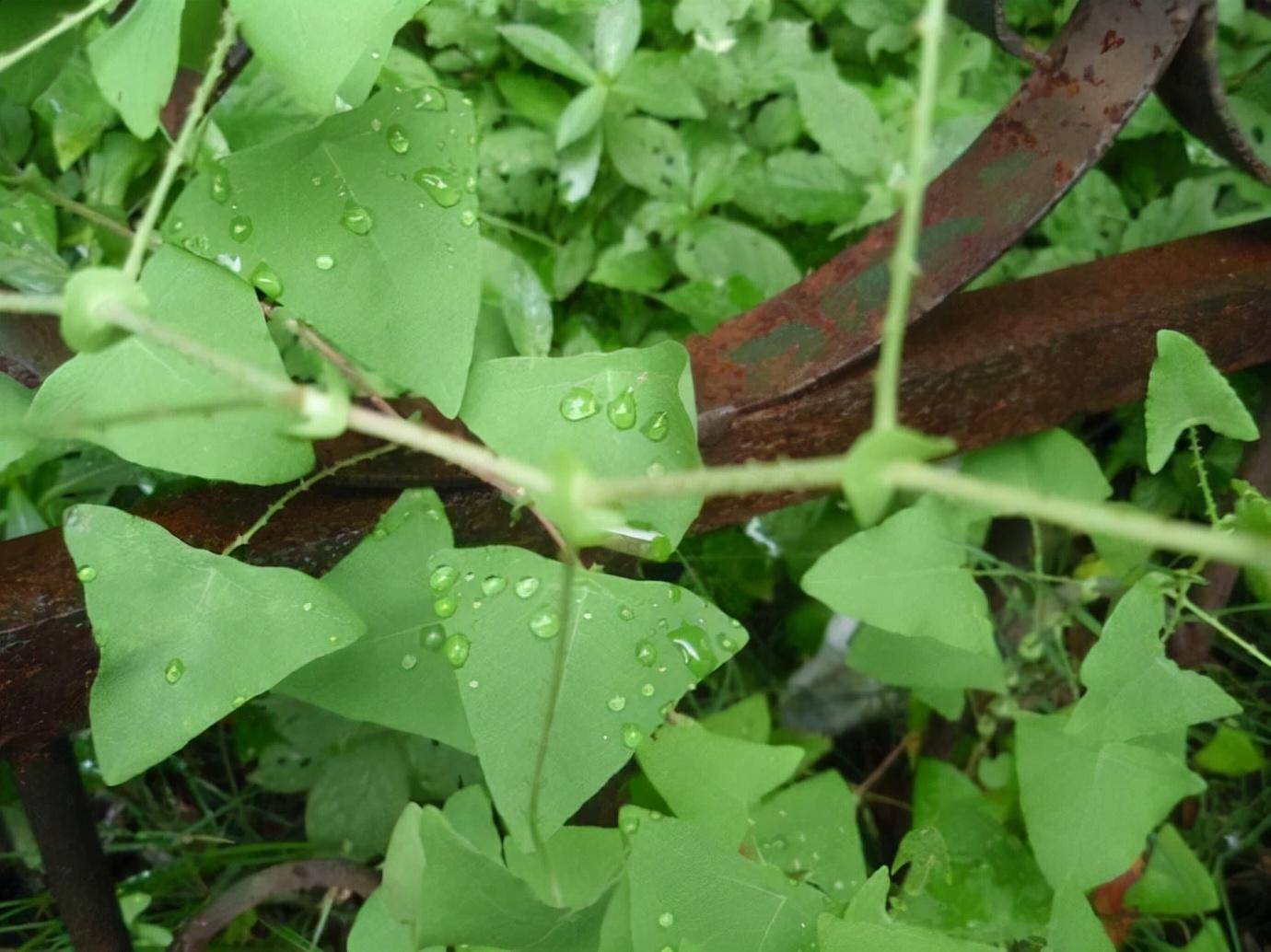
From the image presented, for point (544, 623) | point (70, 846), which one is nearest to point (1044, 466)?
point (544, 623)

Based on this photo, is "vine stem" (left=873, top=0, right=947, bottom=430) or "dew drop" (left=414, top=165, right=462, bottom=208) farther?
"dew drop" (left=414, top=165, right=462, bottom=208)

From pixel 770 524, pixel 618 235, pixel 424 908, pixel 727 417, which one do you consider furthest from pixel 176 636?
pixel 618 235

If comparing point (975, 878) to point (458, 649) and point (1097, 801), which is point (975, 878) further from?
point (458, 649)

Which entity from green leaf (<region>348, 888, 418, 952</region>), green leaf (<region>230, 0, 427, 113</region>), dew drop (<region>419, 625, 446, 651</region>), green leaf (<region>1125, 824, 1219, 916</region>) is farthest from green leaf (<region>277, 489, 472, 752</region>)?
green leaf (<region>1125, 824, 1219, 916</region>)

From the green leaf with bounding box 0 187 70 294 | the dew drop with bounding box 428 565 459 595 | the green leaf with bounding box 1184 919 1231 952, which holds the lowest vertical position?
the green leaf with bounding box 1184 919 1231 952

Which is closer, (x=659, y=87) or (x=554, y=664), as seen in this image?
(x=554, y=664)

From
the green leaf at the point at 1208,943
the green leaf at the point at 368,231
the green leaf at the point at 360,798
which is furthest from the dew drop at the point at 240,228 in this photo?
the green leaf at the point at 1208,943

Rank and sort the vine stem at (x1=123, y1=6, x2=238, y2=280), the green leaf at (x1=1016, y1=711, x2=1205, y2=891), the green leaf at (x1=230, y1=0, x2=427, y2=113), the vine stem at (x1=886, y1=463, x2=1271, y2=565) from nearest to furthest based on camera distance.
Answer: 1. the vine stem at (x1=886, y1=463, x2=1271, y2=565)
2. the vine stem at (x1=123, y1=6, x2=238, y2=280)
3. the green leaf at (x1=230, y1=0, x2=427, y2=113)
4. the green leaf at (x1=1016, y1=711, x2=1205, y2=891)

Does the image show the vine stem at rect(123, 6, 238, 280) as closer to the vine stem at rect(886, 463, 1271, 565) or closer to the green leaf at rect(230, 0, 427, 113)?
the green leaf at rect(230, 0, 427, 113)
